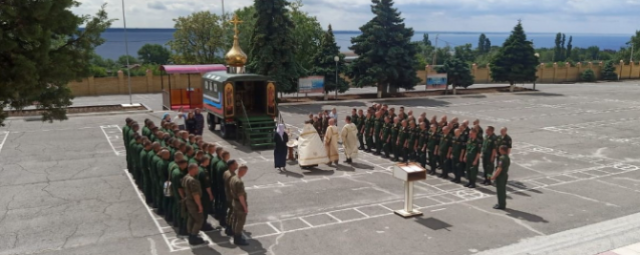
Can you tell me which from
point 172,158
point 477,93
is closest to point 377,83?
point 477,93

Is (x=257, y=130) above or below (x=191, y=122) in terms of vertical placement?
below

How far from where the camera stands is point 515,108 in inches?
1149

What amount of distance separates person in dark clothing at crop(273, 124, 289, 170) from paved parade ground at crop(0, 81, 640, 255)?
483 millimetres

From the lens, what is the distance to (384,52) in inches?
1337

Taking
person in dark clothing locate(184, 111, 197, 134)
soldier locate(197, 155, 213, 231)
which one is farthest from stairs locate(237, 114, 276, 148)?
soldier locate(197, 155, 213, 231)

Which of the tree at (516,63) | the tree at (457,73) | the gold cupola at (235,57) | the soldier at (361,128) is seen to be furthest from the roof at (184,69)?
the tree at (516,63)

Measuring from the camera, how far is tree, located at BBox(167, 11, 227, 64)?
39531mm

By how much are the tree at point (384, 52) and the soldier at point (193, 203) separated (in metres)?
25.5

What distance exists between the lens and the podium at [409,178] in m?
10.6

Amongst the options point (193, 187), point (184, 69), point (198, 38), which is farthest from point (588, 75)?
point (193, 187)

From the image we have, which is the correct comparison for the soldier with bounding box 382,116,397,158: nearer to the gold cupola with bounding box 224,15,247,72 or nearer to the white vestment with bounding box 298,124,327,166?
the white vestment with bounding box 298,124,327,166

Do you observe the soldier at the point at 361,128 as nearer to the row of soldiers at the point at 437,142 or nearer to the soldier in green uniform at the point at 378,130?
the row of soldiers at the point at 437,142

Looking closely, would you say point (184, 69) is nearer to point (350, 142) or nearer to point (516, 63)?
point (350, 142)

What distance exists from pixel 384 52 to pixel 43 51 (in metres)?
28.7
